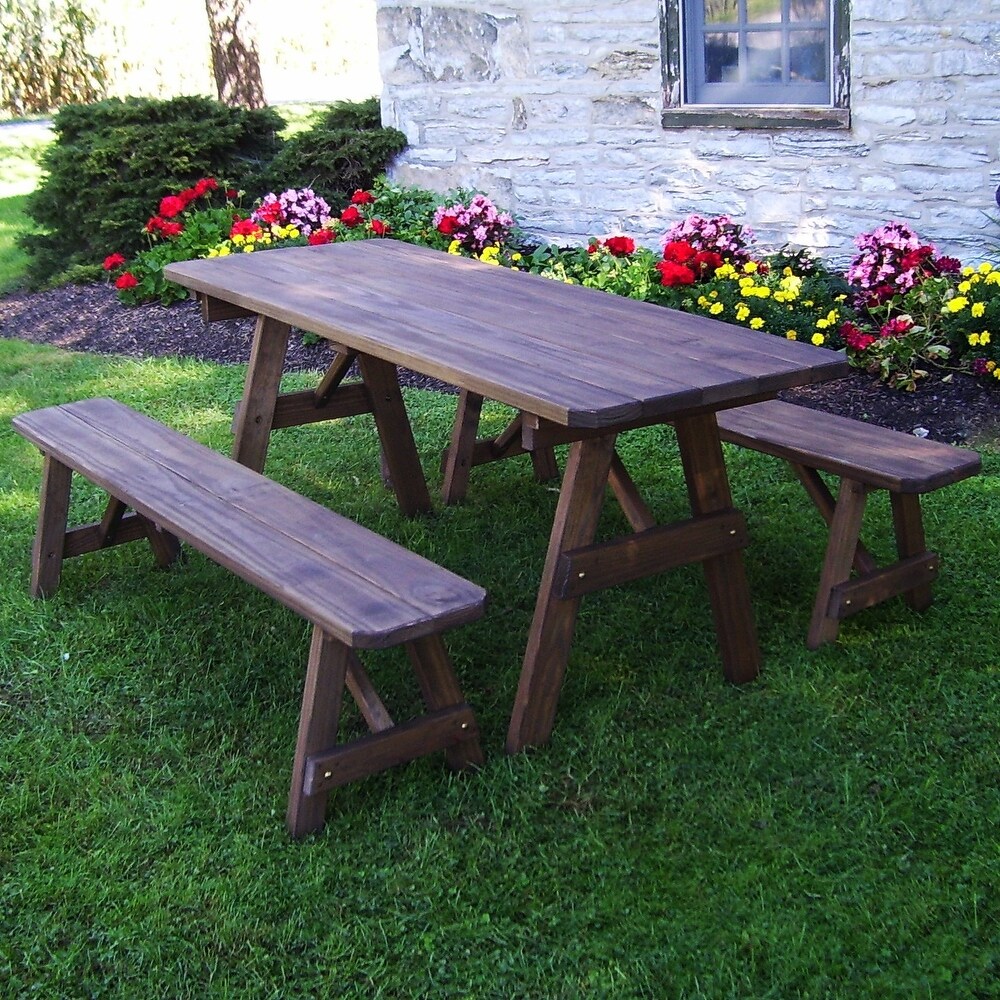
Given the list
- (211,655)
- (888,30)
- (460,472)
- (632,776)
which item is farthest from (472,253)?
(632,776)

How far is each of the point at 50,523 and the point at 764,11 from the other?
443 cm

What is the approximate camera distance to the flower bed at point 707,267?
16.6 feet

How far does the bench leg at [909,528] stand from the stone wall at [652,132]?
2.88 meters

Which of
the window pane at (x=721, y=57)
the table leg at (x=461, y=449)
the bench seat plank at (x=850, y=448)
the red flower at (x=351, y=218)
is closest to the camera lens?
the bench seat plank at (x=850, y=448)

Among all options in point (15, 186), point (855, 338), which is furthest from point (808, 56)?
point (15, 186)

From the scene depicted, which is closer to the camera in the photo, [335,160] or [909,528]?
[909,528]

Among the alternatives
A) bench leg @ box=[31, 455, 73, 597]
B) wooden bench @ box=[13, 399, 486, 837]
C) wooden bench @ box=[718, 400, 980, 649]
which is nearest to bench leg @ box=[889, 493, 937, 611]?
wooden bench @ box=[718, 400, 980, 649]

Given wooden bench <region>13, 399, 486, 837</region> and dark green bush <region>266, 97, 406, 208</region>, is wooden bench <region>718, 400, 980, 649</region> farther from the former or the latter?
dark green bush <region>266, 97, 406, 208</region>

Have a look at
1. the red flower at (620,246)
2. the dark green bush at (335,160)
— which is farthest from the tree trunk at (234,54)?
the red flower at (620,246)

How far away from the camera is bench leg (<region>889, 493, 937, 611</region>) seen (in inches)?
130

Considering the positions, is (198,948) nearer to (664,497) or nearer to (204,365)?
(664,497)

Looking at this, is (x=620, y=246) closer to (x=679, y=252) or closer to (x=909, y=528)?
(x=679, y=252)

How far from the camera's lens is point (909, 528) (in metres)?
3.33

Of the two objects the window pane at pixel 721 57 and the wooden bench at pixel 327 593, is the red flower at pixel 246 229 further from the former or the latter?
the wooden bench at pixel 327 593
